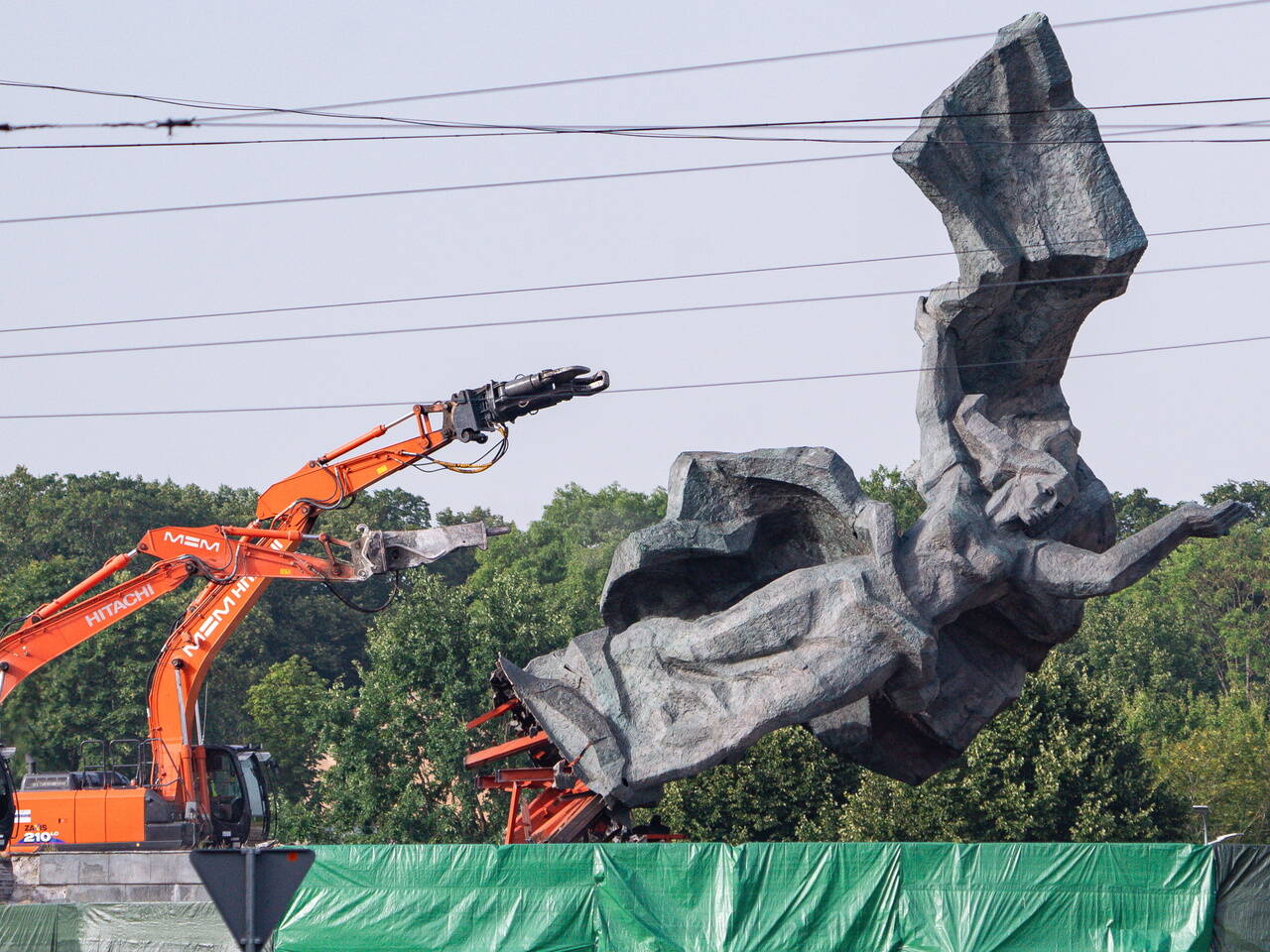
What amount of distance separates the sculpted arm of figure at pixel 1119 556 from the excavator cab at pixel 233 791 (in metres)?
10.9

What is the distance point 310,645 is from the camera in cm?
5941

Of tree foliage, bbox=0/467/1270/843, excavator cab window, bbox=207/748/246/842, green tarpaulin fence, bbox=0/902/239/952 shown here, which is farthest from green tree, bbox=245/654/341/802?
green tarpaulin fence, bbox=0/902/239/952

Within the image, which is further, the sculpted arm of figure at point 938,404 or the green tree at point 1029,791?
the green tree at point 1029,791

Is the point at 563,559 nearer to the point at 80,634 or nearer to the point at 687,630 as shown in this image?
the point at 80,634

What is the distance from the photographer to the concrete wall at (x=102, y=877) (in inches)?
733

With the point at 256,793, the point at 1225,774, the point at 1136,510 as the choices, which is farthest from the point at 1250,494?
the point at 256,793

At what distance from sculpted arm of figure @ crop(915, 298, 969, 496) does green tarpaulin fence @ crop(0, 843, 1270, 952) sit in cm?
348

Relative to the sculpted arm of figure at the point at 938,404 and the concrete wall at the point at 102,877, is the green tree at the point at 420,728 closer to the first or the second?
the concrete wall at the point at 102,877

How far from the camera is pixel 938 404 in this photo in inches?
653

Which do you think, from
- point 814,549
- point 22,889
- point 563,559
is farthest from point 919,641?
point 563,559

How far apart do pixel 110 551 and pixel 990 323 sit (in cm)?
4847

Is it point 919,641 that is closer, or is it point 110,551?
point 919,641

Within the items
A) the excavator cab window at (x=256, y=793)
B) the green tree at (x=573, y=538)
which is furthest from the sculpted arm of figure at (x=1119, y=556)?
the green tree at (x=573, y=538)

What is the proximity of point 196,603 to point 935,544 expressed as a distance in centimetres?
991
